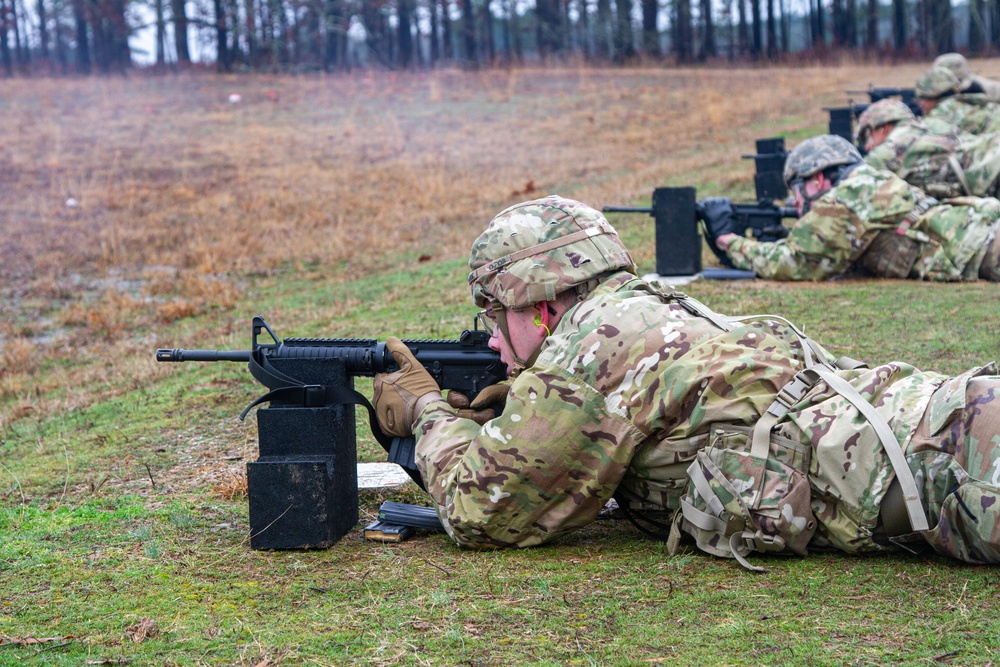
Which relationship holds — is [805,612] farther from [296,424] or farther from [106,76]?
[106,76]

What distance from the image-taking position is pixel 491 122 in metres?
26.3

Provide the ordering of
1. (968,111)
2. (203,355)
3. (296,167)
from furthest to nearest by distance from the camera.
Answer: (296,167) → (968,111) → (203,355)

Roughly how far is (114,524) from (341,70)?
1510 inches

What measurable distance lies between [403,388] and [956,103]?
1186 cm

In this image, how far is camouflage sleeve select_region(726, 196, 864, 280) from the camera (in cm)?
867

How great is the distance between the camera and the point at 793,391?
3.40 meters

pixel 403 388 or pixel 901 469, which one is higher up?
pixel 403 388

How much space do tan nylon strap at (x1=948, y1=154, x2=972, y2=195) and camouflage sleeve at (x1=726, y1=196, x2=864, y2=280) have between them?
7.08 feet

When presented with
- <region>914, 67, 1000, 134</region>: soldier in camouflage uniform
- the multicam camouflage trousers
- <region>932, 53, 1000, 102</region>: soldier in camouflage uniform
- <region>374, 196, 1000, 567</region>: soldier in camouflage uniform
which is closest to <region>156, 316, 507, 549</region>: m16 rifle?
<region>374, 196, 1000, 567</region>: soldier in camouflage uniform

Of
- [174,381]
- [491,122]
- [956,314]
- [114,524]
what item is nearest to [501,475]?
[114,524]

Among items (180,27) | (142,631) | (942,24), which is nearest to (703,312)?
(142,631)

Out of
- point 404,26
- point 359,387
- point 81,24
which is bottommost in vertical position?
point 359,387

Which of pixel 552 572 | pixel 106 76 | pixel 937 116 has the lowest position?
pixel 552 572

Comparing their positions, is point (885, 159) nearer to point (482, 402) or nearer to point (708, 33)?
point (482, 402)
